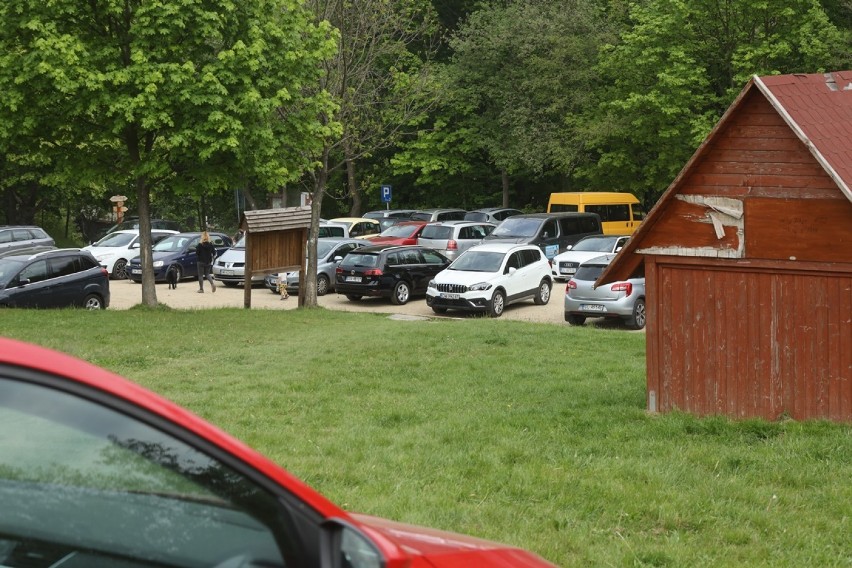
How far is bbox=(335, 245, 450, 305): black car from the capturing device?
29172 millimetres

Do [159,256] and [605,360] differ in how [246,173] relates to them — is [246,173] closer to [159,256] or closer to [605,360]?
[605,360]

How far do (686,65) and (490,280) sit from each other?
19.0 meters

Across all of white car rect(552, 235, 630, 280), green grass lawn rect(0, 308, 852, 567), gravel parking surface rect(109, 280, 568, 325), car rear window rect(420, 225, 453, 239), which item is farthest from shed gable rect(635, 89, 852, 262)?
car rear window rect(420, 225, 453, 239)

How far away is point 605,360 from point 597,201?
25.6m

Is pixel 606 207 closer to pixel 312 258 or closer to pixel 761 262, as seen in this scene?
pixel 312 258

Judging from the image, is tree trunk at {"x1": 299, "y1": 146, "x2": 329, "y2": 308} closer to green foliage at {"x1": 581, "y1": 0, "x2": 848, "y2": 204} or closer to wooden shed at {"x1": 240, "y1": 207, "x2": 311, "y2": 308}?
wooden shed at {"x1": 240, "y1": 207, "x2": 311, "y2": 308}

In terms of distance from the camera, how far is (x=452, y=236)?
121 ft

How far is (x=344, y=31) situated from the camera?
2720 cm

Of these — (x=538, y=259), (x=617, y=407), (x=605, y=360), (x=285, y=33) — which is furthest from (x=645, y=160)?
(x=617, y=407)

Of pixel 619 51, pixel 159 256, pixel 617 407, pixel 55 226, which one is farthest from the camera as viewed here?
pixel 55 226

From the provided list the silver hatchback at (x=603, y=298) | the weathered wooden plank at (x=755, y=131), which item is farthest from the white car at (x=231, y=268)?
the weathered wooden plank at (x=755, y=131)

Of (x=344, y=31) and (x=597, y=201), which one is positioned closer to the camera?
(x=344, y=31)

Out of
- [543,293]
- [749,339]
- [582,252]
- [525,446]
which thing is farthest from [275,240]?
[525,446]

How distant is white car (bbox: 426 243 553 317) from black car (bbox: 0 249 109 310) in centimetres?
822
